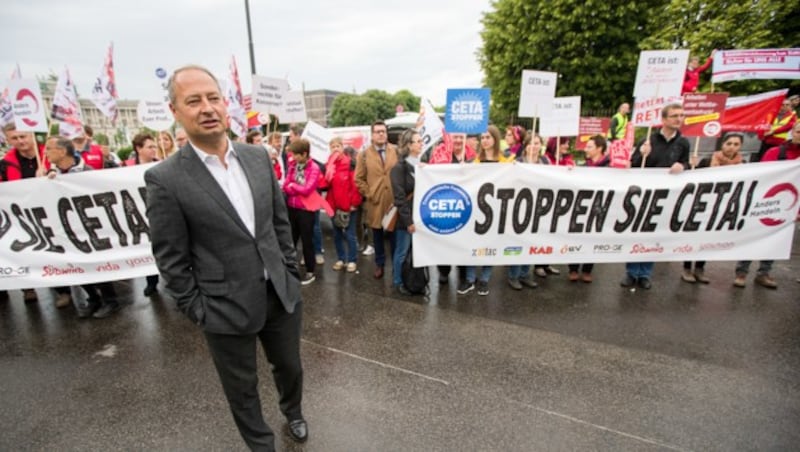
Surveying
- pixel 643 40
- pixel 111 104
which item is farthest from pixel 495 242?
pixel 643 40

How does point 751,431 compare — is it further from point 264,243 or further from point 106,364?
point 106,364

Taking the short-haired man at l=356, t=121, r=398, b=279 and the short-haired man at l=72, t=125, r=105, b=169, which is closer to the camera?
the short-haired man at l=356, t=121, r=398, b=279

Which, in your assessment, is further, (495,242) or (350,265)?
(350,265)

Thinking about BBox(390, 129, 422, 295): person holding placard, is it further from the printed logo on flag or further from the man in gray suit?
the man in gray suit

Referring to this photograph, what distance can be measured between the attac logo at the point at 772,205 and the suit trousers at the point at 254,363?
553 cm

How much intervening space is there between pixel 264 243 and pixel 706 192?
5110 mm

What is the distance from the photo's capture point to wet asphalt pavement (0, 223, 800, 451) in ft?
8.18

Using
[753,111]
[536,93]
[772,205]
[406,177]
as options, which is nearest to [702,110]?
[772,205]

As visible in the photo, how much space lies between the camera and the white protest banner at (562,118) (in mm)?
4711

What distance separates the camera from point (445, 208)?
177 inches

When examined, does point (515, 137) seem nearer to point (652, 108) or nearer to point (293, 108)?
point (652, 108)

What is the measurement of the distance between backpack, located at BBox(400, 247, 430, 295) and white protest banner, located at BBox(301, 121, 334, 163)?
2203 mm

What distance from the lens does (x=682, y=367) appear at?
3162mm

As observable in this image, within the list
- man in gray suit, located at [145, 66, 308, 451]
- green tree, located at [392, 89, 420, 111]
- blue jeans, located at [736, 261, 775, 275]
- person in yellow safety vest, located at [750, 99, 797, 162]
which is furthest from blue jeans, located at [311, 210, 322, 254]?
green tree, located at [392, 89, 420, 111]
